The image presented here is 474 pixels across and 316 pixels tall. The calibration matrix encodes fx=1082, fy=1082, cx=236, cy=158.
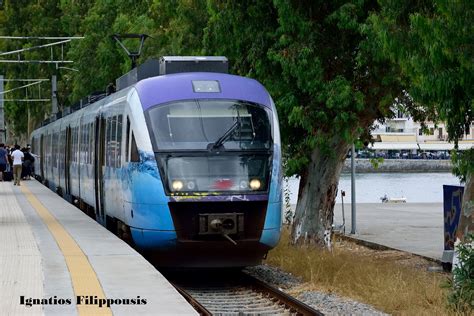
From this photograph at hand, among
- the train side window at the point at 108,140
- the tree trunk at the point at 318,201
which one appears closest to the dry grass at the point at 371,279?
the tree trunk at the point at 318,201

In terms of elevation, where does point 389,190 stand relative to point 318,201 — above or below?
below

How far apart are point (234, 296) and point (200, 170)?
184 centimetres

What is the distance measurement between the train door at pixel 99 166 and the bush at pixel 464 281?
333 inches

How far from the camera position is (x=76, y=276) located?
12062mm

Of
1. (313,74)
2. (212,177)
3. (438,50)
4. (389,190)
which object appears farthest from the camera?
(389,190)

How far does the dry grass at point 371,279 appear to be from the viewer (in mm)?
13461

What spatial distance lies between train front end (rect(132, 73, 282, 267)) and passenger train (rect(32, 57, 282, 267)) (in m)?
0.01

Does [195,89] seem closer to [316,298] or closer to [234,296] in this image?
[234,296]

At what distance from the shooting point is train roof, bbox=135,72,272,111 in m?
16.3

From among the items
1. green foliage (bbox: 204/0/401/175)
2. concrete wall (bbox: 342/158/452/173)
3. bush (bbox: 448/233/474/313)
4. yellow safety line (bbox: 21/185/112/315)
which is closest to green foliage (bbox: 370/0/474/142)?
bush (bbox: 448/233/474/313)

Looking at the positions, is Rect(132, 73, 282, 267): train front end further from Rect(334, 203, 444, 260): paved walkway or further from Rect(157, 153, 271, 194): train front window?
Rect(334, 203, 444, 260): paved walkway

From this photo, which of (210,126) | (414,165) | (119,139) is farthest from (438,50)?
(414,165)

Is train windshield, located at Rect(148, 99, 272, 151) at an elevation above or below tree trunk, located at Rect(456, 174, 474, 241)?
above

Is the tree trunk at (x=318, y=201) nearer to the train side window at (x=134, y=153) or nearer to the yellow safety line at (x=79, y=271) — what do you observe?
the yellow safety line at (x=79, y=271)
